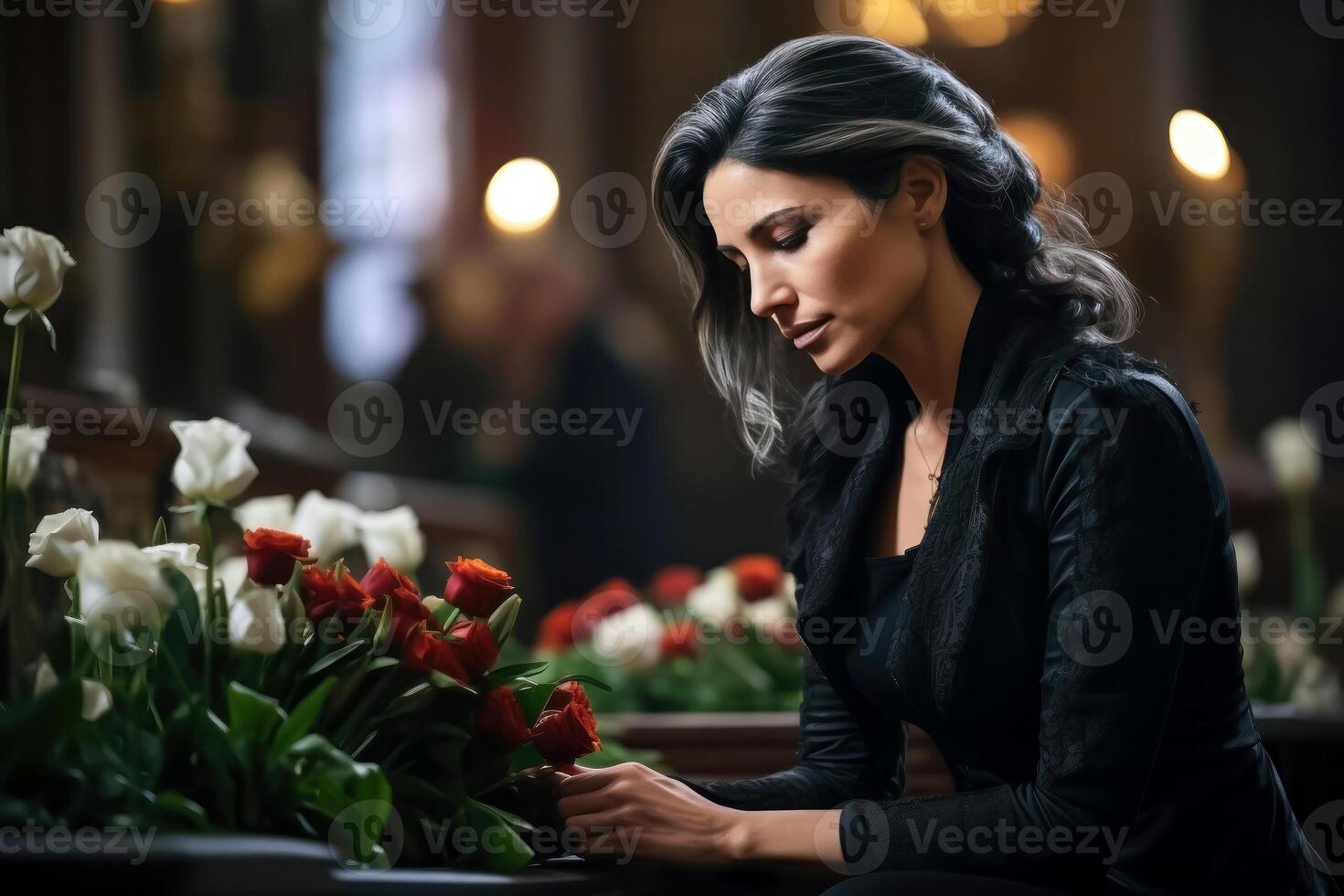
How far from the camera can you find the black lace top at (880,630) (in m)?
1.49

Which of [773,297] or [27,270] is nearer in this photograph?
[27,270]

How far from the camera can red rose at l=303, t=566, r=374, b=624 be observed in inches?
43.2

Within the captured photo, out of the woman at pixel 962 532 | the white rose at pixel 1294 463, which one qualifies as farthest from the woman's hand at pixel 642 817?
the white rose at pixel 1294 463

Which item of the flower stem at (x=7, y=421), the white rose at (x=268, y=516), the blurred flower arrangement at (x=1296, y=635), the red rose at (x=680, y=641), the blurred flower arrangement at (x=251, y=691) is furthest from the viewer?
the red rose at (x=680, y=641)

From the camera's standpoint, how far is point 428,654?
1.09 metres

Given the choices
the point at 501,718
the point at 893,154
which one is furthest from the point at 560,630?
the point at 501,718

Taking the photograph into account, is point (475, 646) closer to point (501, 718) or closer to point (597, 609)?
point (501, 718)

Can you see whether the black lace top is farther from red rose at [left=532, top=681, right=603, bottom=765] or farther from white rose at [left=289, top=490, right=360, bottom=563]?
white rose at [left=289, top=490, right=360, bottom=563]

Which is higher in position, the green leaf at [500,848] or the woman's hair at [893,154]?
the woman's hair at [893,154]

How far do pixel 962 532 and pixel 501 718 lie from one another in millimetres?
528

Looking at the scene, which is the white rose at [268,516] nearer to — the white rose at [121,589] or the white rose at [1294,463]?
the white rose at [121,589]

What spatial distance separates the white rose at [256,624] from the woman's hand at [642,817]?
32 cm

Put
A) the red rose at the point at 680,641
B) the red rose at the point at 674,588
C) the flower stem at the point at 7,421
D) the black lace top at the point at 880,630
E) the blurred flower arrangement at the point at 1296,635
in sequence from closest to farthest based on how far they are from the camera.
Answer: the flower stem at the point at 7,421
the black lace top at the point at 880,630
the blurred flower arrangement at the point at 1296,635
the red rose at the point at 680,641
the red rose at the point at 674,588

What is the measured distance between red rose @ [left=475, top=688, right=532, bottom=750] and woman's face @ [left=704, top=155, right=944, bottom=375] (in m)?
0.53
